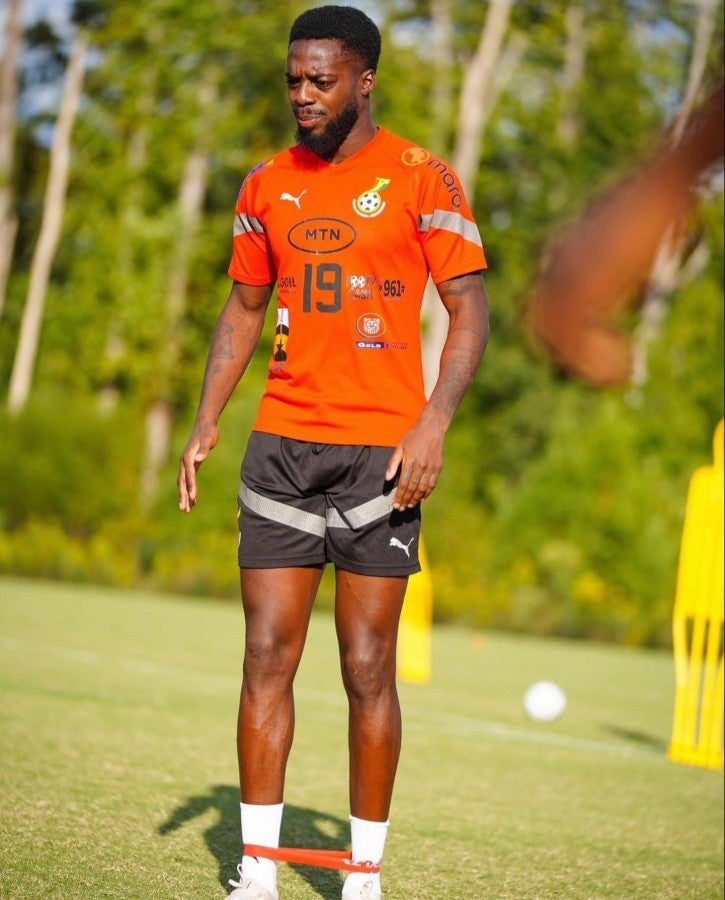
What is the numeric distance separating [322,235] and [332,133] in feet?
0.86

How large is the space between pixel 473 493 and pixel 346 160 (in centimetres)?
3204

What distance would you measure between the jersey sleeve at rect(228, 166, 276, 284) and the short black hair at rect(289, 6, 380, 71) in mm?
406

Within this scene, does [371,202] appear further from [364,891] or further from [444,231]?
[364,891]

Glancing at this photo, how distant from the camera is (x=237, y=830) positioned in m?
4.98

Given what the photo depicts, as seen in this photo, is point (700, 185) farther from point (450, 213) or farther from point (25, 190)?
point (25, 190)

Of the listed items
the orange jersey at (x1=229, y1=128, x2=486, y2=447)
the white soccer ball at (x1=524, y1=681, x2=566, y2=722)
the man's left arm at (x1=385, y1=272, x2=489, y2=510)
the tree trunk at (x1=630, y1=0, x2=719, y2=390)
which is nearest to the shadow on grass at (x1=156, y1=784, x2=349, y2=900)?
the man's left arm at (x1=385, y1=272, x2=489, y2=510)

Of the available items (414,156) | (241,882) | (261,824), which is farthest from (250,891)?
(414,156)

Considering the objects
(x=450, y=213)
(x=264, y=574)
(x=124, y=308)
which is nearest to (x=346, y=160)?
(x=450, y=213)

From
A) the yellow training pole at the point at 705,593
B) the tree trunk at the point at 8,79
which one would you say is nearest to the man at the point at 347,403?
the yellow training pole at the point at 705,593

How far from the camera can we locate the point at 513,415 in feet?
116

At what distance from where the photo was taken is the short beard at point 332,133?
3.79 metres

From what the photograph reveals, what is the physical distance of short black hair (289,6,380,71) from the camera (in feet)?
12.3

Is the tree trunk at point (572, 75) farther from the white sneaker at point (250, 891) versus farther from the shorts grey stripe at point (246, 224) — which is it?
the white sneaker at point (250, 891)

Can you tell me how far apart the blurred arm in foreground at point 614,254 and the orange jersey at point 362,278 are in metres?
2.36
